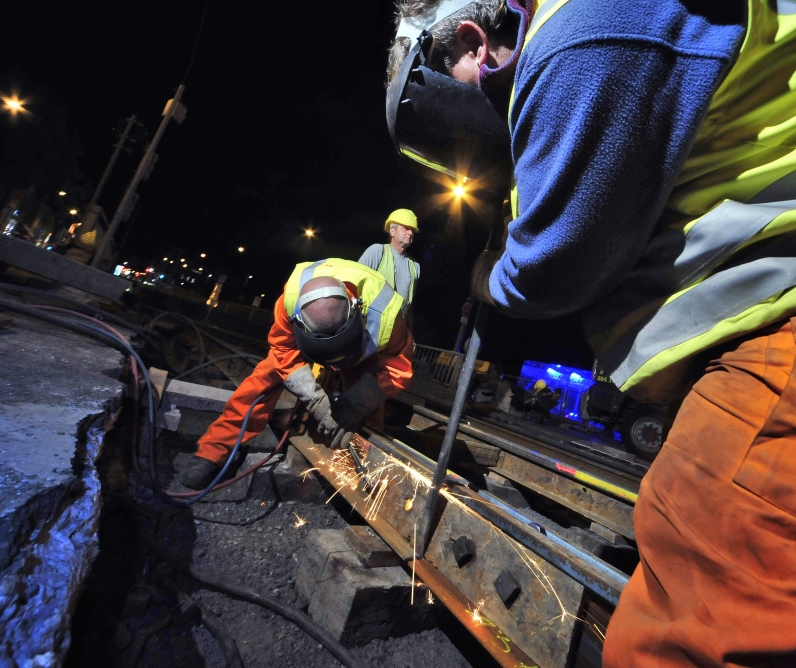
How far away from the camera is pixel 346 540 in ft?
7.20

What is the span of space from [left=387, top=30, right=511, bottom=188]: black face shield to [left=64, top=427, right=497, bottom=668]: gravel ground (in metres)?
2.22

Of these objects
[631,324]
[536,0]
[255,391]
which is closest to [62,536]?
[631,324]

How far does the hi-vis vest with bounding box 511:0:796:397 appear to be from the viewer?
704 millimetres

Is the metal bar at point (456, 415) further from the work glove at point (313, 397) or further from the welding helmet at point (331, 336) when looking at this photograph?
the work glove at point (313, 397)

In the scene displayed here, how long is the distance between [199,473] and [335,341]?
159cm

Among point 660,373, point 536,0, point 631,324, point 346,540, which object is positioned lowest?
point 346,540

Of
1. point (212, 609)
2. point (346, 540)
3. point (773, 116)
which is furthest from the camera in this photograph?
point (346, 540)

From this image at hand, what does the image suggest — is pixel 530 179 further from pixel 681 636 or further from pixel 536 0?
pixel 681 636

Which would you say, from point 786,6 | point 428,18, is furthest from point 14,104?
point 786,6

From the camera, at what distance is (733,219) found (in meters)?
0.76

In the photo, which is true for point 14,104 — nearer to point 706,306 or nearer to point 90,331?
point 90,331

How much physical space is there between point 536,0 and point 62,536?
1.74 metres

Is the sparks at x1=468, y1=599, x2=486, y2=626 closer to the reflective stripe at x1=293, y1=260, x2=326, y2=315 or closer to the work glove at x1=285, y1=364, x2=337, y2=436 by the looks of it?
the work glove at x1=285, y1=364, x2=337, y2=436

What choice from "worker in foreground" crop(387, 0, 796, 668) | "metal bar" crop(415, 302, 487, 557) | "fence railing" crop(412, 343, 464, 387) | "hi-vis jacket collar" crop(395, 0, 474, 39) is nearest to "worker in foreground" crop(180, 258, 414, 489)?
"metal bar" crop(415, 302, 487, 557)
